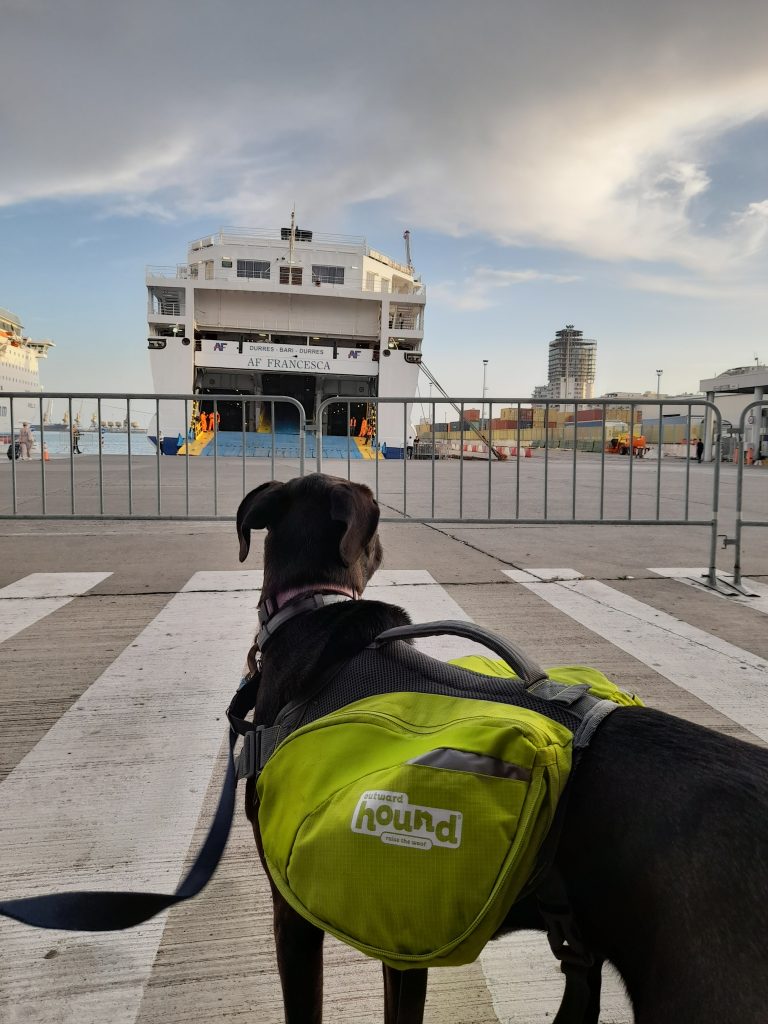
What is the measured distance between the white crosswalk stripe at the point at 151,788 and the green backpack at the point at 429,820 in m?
0.58

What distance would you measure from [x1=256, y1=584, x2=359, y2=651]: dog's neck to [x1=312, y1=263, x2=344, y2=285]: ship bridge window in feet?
115

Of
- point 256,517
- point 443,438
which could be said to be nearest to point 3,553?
point 443,438

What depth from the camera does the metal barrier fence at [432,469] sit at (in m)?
6.05

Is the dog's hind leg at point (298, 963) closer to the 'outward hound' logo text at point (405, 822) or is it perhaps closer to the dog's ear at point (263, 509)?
the 'outward hound' logo text at point (405, 822)

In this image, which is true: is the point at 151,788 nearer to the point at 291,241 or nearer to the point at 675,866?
the point at 675,866

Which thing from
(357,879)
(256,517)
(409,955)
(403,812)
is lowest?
(409,955)

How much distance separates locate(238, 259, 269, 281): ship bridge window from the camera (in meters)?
34.0

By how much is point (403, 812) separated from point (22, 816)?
1.61m

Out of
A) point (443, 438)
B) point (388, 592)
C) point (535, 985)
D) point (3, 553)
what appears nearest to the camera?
point (535, 985)

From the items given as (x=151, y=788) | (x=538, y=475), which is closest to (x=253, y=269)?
(x=538, y=475)

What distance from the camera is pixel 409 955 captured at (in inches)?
39.8

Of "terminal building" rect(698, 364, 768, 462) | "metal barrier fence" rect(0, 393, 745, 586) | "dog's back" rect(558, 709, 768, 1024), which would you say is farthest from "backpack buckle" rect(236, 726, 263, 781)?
"terminal building" rect(698, 364, 768, 462)

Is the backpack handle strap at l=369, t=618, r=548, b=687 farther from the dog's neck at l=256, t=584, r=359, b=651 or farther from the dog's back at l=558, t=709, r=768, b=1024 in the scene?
the dog's neck at l=256, t=584, r=359, b=651

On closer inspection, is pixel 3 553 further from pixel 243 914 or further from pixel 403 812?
pixel 403 812
